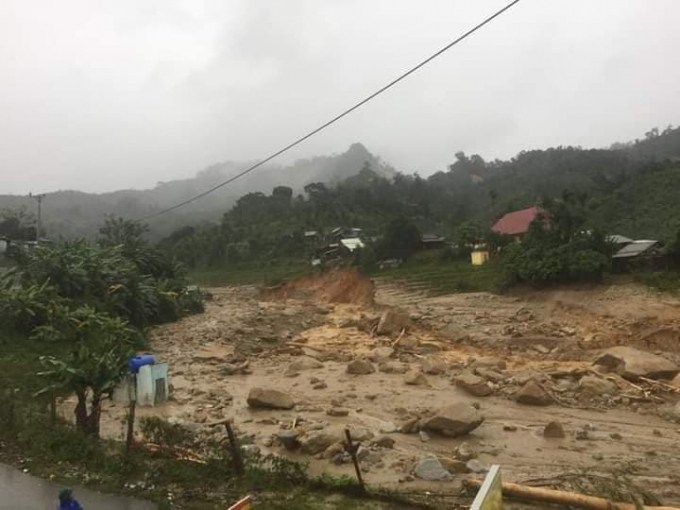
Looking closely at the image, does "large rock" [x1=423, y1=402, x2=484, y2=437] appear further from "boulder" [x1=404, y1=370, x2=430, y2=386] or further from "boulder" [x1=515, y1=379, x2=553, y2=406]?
"boulder" [x1=404, y1=370, x2=430, y2=386]

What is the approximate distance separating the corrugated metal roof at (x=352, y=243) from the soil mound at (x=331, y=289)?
596 cm

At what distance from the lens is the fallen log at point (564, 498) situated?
5465mm

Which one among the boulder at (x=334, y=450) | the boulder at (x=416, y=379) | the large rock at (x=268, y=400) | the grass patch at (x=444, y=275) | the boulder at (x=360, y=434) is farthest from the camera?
the grass patch at (x=444, y=275)

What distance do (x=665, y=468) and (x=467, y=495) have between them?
3528 mm

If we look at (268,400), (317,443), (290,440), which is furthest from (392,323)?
(317,443)

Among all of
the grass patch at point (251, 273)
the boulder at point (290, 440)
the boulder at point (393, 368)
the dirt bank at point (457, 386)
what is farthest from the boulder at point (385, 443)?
the grass patch at point (251, 273)

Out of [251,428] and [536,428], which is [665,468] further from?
[251,428]

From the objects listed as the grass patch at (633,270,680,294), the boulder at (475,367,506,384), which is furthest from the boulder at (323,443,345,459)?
the grass patch at (633,270,680,294)

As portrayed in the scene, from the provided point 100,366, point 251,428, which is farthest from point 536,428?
point 100,366

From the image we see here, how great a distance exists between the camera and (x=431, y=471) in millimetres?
7395

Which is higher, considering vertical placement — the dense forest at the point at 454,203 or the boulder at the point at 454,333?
the dense forest at the point at 454,203

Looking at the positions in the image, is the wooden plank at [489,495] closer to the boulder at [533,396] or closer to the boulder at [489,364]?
the boulder at [533,396]

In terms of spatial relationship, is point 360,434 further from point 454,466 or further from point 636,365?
point 636,365

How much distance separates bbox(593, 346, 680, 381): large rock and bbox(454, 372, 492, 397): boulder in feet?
11.0
